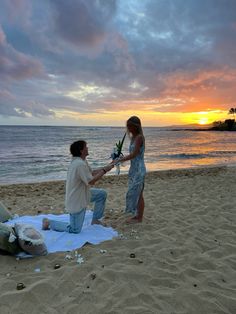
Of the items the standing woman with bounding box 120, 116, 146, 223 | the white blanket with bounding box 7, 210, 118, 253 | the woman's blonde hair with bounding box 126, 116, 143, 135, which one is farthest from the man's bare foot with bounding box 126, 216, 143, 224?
the woman's blonde hair with bounding box 126, 116, 143, 135

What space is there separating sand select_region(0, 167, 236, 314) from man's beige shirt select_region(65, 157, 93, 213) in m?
0.74

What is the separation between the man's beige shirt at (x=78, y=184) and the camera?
485cm

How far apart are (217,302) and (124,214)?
3.34 metres

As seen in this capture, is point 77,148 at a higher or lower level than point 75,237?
higher

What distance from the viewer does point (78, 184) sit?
16.3 ft

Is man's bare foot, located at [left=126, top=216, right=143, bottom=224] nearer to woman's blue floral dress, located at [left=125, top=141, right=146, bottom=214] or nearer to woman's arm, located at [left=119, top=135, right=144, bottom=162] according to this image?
woman's blue floral dress, located at [left=125, top=141, right=146, bottom=214]

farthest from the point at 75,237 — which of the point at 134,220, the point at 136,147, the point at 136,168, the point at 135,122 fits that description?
the point at 135,122

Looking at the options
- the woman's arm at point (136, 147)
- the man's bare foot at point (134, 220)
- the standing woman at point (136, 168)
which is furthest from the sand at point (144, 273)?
the woman's arm at point (136, 147)

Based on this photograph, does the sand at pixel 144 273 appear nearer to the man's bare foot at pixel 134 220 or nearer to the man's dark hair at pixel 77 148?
the man's bare foot at pixel 134 220

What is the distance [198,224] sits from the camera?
5.64m

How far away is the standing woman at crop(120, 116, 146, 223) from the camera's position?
5.49 metres

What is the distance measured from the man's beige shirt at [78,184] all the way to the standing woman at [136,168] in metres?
0.91

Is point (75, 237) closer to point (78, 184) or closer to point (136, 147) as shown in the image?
point (78, 184)

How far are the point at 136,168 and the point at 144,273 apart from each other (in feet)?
7.55
